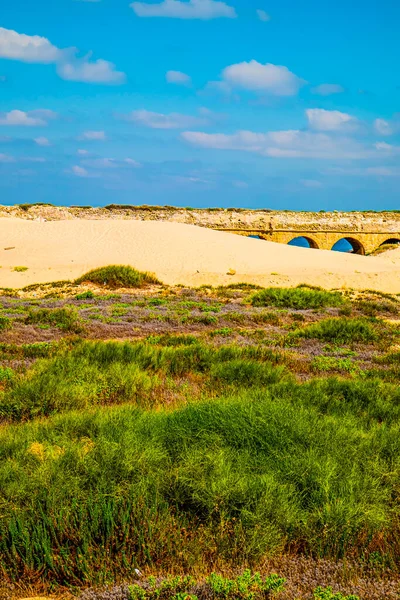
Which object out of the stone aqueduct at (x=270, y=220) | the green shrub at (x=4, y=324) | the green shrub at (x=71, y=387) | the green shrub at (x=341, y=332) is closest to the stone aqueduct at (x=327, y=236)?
the stone aqueduct at (x=270, y=220)

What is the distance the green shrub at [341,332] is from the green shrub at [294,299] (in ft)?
14.3

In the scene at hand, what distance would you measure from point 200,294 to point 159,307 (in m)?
3.43

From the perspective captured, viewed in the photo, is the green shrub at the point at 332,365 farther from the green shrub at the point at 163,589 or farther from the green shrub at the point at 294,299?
the green shrub at the point at 294,299

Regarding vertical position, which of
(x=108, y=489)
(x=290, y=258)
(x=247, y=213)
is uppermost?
(x=247, y=213)

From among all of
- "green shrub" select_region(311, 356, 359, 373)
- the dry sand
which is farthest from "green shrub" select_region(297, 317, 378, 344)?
the dry sand

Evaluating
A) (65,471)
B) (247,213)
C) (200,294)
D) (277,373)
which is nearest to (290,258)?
(200,294)

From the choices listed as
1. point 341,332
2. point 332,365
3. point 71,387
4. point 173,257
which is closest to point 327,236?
point 173,257

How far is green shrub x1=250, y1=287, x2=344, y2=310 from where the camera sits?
15031mm

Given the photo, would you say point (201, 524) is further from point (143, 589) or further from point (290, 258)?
point (290, 258)

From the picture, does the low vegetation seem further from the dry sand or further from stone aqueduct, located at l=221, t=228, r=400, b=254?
stone aqueduct, located at l=221, t=228, r=400, b=254

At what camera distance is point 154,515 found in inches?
113

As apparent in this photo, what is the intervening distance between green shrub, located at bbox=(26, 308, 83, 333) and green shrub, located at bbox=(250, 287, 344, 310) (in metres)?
6.28

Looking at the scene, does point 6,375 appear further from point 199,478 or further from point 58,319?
point 58,319

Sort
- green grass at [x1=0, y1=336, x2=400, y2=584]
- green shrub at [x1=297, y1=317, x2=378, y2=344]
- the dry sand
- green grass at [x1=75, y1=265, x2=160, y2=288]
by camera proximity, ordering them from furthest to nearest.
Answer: the dry sand → green grass at [x1=75, y1=265, x2=160, y2=288] → green shrub at [x1=297, y1=317, x2=378, y2=344] → green grass at [x1=0, y1=336, x2=400, y2=584]
